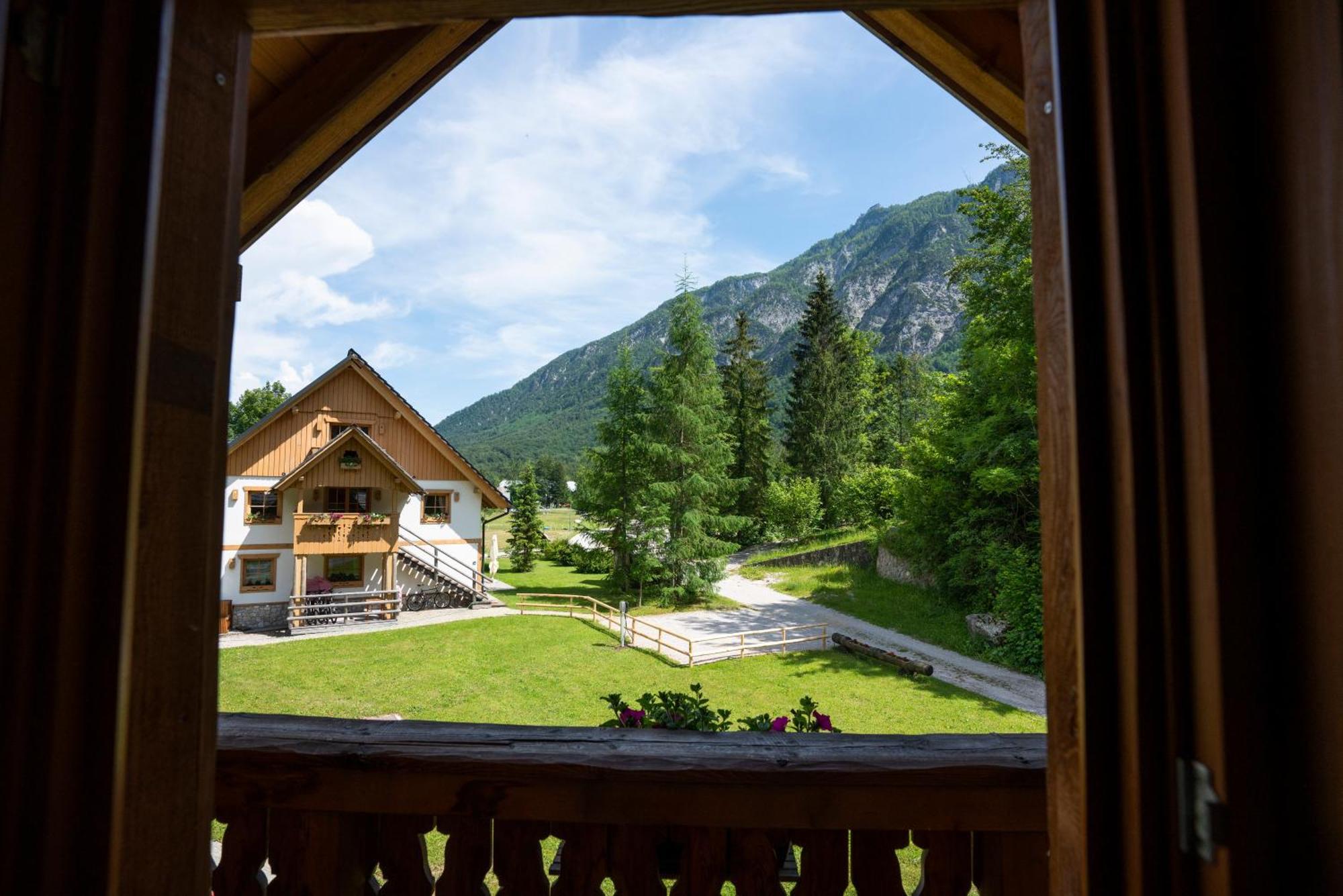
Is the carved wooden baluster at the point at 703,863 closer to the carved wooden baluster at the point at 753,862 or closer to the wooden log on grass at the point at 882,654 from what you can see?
the carved wooden baluster at the point at 753,862

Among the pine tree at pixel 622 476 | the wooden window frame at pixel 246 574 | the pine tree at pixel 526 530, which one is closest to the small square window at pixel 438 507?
the wooden window frame at pixel 246 574

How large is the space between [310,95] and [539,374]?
391 ft

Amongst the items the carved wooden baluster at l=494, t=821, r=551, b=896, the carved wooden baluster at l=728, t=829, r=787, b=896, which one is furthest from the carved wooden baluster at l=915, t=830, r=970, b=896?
the carved wooden baluster at l=494, t=821, r=551, b=896

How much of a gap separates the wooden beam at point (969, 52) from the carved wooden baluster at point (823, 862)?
1824 millimetres

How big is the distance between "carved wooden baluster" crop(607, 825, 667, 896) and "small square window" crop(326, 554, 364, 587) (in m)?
14.4

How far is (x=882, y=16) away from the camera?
1720 mm

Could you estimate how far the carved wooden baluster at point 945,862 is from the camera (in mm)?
1304

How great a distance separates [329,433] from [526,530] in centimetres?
1096

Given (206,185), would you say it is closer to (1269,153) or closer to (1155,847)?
(1269,153)

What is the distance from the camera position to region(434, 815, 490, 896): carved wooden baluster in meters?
1.31

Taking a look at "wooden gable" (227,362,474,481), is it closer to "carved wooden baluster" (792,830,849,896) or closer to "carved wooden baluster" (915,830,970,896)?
"carved wooden baluster" (792,830,849,896)

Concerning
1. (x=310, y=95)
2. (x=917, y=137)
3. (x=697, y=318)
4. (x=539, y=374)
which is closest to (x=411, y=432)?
(x=697, y=318)

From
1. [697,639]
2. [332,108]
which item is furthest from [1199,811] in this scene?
[697,639]

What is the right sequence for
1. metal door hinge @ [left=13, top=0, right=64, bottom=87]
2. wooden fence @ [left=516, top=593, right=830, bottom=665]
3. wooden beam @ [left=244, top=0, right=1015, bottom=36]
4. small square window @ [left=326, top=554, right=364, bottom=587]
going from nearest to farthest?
metal door hinge @ [left=13, top=0, right=64, bottom=87] < wooden beam @ [left=244, top=0, right=1015, bottom=36] < wooden fence @ [left=516, top=593, right=830, bottom=665] < small square window @ [left=326, top=554, right=364, bottom=587]
